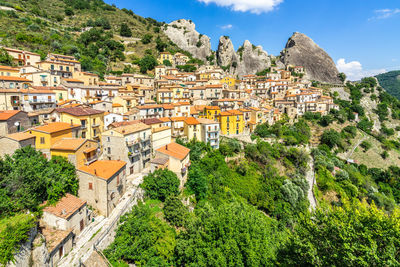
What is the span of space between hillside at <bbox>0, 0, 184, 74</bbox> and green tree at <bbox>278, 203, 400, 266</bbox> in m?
60.5

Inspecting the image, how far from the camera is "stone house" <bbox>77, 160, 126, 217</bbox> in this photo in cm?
1833

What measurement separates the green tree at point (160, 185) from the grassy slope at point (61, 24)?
172ft

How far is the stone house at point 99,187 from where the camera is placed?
60.1 feet

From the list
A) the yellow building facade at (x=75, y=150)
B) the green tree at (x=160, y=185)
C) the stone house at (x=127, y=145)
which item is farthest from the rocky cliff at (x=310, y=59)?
the yellow building facade at (x=75, y=150)

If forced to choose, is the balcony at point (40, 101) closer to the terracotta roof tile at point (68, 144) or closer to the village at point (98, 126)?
the village at point (98, 126)

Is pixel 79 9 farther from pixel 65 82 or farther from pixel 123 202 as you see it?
pixel 123 202

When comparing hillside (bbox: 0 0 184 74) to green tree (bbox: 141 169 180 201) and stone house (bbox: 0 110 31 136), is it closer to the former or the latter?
stone house (bbox: 0 110 31 136)

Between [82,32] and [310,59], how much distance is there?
353 feet

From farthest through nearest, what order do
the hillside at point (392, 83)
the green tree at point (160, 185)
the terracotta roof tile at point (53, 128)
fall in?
the hillside at point (392, 83) < the green tree at point (160, 185) < the terracotta roof tile at point (53, 128)

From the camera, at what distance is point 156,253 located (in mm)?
15805

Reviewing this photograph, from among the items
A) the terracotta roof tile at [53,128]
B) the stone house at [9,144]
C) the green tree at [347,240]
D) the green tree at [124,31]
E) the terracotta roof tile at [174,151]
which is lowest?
the green tree at [347,240]

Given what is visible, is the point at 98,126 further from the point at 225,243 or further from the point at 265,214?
the point at 265,214

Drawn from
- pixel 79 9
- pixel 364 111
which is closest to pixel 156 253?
pixel 364 111

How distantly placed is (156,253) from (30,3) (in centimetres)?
11999
